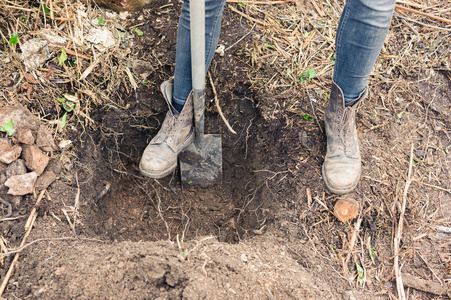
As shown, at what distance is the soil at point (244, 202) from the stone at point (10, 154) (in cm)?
21

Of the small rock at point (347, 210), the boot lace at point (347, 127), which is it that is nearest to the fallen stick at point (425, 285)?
the small rock at point (347, 210)

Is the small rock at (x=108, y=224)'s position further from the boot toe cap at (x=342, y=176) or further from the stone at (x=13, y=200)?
the boot toe cap at (x=342, y=176)

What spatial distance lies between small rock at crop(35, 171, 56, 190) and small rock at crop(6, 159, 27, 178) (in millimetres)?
91

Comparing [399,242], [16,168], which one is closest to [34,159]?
[16,168]

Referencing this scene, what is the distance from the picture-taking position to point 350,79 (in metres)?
1.75

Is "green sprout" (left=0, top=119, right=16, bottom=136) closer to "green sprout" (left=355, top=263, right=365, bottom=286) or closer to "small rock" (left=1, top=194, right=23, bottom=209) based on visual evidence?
"small rock" (left=1, top=194, right=23, bottom=209)

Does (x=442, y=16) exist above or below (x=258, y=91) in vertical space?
above

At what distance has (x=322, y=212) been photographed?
6.37ft

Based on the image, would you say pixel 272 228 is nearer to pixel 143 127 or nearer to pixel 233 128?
pixel 233 128

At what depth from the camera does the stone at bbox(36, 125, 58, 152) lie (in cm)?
188

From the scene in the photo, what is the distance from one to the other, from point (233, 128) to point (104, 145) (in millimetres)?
959

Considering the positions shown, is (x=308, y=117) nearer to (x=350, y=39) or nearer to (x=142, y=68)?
(x=350, y=39)

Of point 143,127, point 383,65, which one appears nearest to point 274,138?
point 143,127

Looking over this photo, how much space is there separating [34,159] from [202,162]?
108 cm
